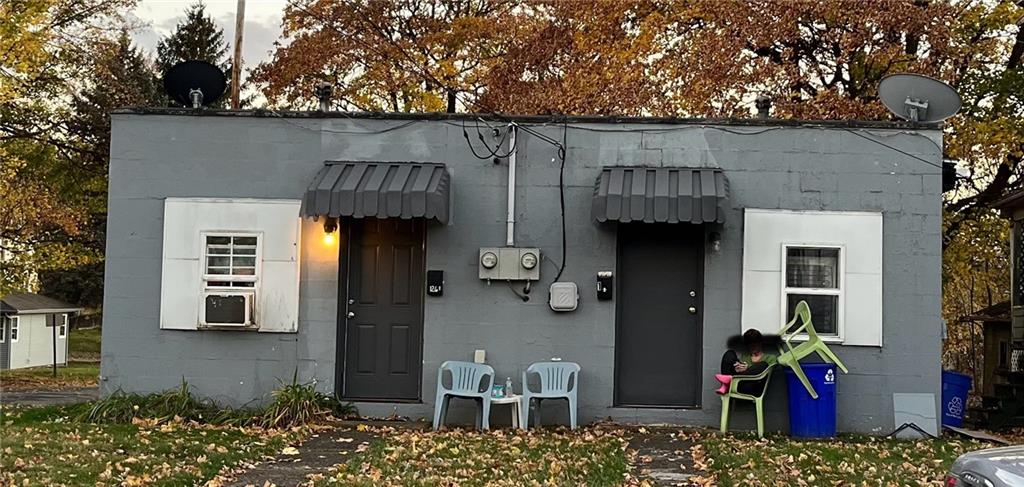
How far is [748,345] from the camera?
10.1m

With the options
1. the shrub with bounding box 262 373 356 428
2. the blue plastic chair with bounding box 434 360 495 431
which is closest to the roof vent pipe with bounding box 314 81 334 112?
the shrub with bounding box 262 373 356 428

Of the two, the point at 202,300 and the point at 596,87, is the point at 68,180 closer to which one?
the point at 596,87

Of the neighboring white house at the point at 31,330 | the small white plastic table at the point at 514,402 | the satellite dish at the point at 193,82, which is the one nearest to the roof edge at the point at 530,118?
the satellite dish at the point at 193,82

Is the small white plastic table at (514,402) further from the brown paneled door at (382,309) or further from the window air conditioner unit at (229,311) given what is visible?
the window air conditioner unit at (229,311)

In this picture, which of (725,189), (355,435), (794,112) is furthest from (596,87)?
(355,435)

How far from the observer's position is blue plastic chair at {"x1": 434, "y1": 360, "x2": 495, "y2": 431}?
386 inches

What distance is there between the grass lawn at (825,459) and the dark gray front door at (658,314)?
30.3 inches

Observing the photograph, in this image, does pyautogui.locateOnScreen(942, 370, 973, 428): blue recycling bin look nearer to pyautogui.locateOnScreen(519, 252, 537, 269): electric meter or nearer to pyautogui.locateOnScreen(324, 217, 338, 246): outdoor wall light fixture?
pyautogui.locateOnScreen(519, 252, 537, 269): electric meter

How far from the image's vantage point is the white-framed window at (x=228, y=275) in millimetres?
10352

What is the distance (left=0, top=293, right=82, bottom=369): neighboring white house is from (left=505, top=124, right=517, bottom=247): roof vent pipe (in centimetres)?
2207

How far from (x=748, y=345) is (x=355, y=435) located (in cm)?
370

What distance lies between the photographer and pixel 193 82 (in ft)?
36.7

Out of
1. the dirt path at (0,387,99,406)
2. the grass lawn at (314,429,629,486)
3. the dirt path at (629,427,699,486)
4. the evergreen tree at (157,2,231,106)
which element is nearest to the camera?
the grass lawn at (314,429,629,486)

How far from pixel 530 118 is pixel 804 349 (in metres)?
3.34
